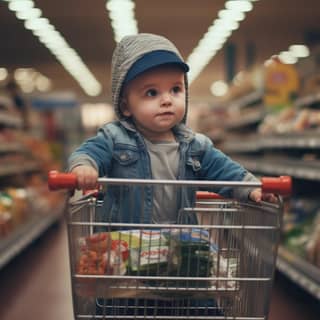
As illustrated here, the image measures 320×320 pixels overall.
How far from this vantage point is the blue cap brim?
1.46m

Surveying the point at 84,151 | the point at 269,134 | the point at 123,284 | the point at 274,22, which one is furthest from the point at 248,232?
the point at 274,22

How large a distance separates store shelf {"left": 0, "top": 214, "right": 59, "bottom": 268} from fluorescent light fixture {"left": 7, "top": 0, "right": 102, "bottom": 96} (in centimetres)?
189

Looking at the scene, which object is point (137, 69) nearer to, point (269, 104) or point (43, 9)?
point (43, 9)

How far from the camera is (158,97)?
4.97 ft

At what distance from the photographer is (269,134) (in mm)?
4859

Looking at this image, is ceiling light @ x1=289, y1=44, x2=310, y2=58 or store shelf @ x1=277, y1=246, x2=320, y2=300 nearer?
store shelf @ x1=277, y1=246, x2=320, y2=300

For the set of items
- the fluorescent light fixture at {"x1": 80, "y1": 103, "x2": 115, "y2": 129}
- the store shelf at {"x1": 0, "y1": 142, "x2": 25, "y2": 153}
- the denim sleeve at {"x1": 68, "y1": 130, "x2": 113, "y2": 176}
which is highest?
the denim sleeve at {"x1": 68, "y1": 130, "x2": 113, "y2": 176}

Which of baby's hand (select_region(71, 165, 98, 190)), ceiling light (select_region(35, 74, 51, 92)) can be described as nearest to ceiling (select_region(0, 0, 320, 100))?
baby's hand (select_region(71, 165, 98, 190))

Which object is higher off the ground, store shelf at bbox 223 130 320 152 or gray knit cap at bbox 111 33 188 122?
gray knit cap at bbox 111 33 188 122

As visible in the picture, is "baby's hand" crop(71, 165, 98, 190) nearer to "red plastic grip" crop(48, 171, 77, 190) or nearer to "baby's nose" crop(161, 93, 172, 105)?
"red plastic grip" crop(48, 171, 77, 190)

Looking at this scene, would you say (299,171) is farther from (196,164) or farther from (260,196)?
(260,196)

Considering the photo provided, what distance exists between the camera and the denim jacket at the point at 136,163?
147cm

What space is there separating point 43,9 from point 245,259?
402 cm

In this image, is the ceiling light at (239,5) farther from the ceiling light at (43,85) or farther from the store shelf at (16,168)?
the ceiling light at (43,85)
